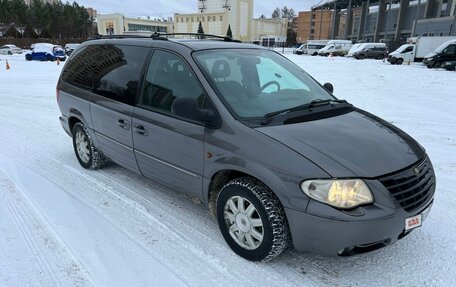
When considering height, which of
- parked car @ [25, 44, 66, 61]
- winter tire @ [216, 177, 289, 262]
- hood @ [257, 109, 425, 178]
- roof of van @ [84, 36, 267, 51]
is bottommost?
parked car @ [25, 44, 66, 61]

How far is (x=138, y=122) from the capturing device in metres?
3.79

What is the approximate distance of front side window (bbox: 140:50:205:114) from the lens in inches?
133

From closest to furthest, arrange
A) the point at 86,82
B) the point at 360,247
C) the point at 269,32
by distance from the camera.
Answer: the point at 360,247 → the point at 86,82 → the point at 269,32

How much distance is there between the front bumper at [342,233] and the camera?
2.47 m

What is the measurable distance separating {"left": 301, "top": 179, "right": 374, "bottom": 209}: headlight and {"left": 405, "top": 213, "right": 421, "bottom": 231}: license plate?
38 centimetres

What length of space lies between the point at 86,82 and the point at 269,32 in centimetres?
13120

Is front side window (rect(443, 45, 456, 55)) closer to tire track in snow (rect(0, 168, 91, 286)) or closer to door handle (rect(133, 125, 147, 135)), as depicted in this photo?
door handle (rect(133, 125, 147, 135))

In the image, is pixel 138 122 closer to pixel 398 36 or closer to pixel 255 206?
pixel 255 206

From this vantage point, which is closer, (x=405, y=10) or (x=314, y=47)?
(x=314, y=47)

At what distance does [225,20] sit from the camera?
11306cm

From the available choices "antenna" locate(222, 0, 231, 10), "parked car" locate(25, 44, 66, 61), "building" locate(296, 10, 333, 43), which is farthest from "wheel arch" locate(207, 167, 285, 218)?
"antenna" locate(222, 0, 231, 10)

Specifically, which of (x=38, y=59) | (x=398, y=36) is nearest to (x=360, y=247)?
(x=38, y=59)

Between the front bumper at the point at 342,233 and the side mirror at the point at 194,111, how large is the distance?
0.98 metres

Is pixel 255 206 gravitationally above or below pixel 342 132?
below
